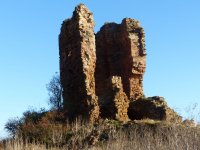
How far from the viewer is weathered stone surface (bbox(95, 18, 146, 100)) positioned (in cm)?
3259

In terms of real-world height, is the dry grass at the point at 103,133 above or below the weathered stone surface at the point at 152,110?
below

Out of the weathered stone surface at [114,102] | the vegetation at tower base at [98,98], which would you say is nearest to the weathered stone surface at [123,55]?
the vegetation at tower base at [98,98]

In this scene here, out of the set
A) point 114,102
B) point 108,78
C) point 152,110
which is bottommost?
point 152,110

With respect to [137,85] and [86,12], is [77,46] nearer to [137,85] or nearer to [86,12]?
[86,12]

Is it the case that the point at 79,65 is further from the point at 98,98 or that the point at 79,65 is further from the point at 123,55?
the point at 123,55

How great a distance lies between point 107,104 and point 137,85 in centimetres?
346

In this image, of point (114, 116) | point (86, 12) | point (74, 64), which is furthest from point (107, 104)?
point (86, 12)

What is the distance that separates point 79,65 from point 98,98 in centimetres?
240

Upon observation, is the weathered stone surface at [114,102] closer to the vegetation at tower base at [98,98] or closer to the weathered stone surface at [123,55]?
the vegetation at tower base at [98,98]

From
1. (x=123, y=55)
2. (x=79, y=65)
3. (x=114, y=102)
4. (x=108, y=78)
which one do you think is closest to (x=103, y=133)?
(x=114, y=102)

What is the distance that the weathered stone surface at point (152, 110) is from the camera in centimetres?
2989

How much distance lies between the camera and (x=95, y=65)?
Result: 31.5 metres

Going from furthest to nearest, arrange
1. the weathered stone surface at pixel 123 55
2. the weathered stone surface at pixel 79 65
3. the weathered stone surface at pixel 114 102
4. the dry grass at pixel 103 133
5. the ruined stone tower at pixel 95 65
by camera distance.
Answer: the weathered stone surface at pixel 123 55, the weathered stone surface at pixel 114 102, the ruined stone tower at pixel 95 65, the weathered stone surface at pixel 79 65, the dry grass at pixel 103 133

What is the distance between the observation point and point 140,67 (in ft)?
107
